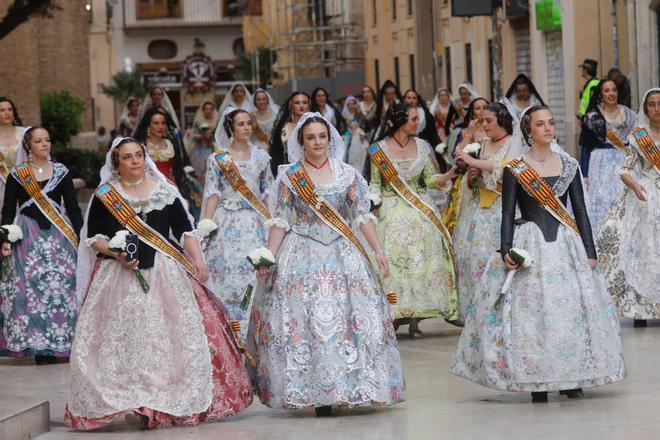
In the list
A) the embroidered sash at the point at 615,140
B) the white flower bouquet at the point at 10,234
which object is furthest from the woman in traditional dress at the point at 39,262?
the embroidered sash at the point at 615,140

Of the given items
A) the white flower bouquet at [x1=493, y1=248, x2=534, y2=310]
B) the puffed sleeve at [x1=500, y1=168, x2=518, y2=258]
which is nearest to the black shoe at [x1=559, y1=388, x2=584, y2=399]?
the white flower bouquet at [x1=493, y1=248, x2=534, y2=310]

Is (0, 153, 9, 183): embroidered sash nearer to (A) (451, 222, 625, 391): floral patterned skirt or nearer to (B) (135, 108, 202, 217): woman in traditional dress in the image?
(B) (135, 108, 202, 217): woman in traditional dress

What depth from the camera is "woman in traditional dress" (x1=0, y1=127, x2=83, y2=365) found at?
488 inches

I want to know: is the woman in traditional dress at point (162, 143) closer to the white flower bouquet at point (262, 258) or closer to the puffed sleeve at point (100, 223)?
the puffed sleeve at point (100, 223)

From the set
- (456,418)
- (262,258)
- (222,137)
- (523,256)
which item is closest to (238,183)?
(222,137)

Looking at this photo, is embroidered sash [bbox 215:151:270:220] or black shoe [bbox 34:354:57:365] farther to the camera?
embroidered sash [bbox 215:151:270:220]

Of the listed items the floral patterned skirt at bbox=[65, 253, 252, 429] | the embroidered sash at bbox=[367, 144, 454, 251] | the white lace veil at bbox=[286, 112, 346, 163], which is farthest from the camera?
the embroidered sash at bbox=[367, 144, 454, 251]

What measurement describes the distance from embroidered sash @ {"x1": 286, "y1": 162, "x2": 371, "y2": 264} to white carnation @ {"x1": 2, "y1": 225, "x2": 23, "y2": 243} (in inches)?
134

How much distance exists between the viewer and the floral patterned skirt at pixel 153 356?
358 inches

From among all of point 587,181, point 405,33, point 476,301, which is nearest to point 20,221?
point 476,301

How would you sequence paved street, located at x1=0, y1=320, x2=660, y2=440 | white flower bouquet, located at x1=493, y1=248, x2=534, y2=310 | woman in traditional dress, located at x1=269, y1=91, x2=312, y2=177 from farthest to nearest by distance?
woman in traditional dress, located at x1=269, y1=91, x2=312, y2=177 → white flower bouquet, located at x1=493, y1=248, x2=534, y2=310 → paved street, located at x1=0, y1=320, x2=660, y2=440

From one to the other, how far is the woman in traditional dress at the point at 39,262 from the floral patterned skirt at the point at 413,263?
7.64 feet

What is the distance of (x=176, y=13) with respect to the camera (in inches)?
3337

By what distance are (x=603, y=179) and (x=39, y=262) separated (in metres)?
6.45
